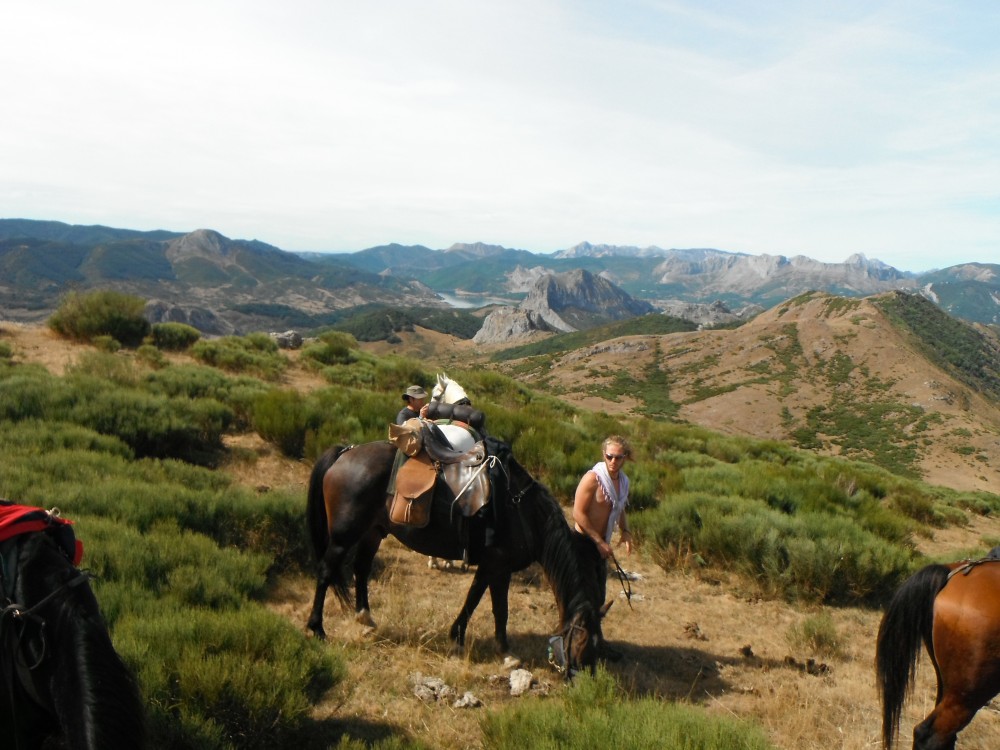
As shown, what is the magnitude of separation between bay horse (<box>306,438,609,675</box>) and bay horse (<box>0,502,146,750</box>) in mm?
2614

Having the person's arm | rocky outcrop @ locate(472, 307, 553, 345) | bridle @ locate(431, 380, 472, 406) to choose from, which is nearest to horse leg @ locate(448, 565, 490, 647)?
the person's arm

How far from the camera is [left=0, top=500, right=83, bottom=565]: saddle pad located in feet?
7.19

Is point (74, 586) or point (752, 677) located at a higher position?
point (74, 586)

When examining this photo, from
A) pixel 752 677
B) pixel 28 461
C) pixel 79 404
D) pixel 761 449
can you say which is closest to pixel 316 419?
pixel 79 404

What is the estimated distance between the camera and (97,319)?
15.3m

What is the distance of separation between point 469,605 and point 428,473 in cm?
125

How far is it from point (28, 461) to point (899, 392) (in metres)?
75.2

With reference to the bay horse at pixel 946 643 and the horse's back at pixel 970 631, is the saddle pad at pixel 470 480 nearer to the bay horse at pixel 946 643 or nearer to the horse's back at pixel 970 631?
the bay horse at pixel 946 643

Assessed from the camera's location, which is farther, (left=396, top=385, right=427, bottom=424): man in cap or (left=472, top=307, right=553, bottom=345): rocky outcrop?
(left=472, top=307, right=553, bottom=345): rocky outcrop

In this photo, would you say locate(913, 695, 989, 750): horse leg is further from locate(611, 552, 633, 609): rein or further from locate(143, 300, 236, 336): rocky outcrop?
locate(143, 300, 236, 336): rocky outcrop

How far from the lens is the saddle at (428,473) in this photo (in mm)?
4516

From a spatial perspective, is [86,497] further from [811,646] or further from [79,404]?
[811,646]

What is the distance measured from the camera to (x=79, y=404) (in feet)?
27.1

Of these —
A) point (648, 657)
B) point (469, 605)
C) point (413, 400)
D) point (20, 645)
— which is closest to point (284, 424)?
point (413, 400)
